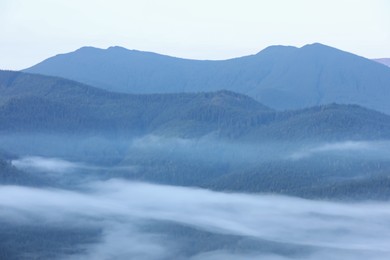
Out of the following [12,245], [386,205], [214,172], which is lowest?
[12,245]

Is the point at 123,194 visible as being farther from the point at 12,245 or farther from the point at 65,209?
the point at 12,245

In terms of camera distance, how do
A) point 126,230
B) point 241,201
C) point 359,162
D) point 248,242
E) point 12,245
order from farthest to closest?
1. point 359,162
2. point 241,201
3. point 126,230
4. point 248,242
5. point 12,245

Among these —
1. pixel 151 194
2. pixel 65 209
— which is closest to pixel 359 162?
pixel 151 194

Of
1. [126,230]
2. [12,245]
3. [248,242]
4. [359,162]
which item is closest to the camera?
[12,245]

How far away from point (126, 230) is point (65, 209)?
46.8 feet

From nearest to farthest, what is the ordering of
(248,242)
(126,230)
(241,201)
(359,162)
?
(248,242), (126,230), (241,201), (359,162)

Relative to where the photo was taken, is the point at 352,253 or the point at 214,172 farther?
the point at 214,172

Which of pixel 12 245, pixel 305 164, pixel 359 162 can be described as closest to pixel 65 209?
pixel 12 245

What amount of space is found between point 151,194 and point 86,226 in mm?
50085

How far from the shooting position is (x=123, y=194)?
16425cm

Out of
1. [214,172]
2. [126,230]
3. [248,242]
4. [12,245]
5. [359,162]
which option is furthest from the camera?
[214,172]

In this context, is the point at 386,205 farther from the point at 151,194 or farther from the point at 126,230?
the point at 151,194

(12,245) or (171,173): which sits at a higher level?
(171,173)

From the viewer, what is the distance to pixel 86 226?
116 meters
